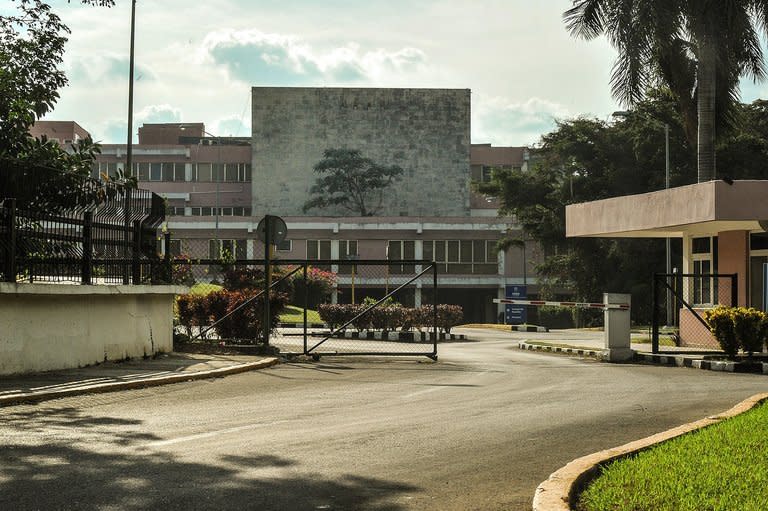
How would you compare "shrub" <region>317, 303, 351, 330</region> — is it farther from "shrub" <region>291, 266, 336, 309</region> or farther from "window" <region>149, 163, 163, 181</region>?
"window" <region>149, 163, 163, 181</region>

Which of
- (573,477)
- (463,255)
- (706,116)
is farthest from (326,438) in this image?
(463,255)

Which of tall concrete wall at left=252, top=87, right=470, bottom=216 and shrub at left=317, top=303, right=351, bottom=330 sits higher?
tall concrete wall at left=252, top=87, right=470, bottom=216

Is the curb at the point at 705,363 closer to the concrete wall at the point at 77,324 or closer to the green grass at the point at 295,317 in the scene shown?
the concrete wall at the point at 77,324

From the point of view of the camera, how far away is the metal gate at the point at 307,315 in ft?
71.5

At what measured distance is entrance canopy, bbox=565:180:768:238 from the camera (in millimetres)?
24156

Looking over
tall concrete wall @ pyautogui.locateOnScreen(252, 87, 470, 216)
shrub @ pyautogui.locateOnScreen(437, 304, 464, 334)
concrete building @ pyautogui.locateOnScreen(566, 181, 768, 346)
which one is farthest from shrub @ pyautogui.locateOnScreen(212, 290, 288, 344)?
tall concrete wall @ pyautogui.locateOnScreen(252, 87, 470, 216)

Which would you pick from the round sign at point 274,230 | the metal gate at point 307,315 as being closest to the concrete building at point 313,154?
the metal gate at point 307,315

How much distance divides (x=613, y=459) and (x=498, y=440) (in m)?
1.73

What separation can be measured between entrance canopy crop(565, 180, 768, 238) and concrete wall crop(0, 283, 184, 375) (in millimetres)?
12188

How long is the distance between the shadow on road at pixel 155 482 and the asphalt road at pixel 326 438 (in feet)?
0.04

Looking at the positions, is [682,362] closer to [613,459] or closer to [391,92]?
[613,459]

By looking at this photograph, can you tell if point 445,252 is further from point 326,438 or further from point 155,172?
point 326,438

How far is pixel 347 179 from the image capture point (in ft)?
314

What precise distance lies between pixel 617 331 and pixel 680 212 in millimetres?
4593
